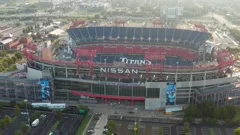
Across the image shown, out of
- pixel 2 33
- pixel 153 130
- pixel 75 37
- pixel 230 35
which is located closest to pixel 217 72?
pixel 153 130

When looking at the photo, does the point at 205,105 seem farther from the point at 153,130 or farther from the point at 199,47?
the point at 199,47

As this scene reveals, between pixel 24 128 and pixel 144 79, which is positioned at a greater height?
pixel 144 79

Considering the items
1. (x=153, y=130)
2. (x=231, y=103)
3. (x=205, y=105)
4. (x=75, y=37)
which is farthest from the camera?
(x=75, y=37)

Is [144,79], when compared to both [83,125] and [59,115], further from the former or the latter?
[59,115]

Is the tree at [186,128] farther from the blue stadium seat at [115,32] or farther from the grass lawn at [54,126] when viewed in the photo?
the blue stadium seat at [115,32]

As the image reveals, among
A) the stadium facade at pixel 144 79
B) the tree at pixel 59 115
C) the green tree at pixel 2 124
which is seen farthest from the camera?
the stadium facade at pixel 144 79

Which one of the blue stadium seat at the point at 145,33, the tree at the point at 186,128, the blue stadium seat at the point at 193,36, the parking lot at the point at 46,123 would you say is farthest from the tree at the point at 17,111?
the blue stadium seat at the point at 193,36

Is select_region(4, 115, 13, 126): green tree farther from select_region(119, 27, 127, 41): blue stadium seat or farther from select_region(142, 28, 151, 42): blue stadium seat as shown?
select_region(142, 28, 151, 42): blue stadium seat

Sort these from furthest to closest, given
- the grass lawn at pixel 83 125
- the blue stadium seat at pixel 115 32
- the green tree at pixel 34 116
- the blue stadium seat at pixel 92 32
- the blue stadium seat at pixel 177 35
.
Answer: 1. the blue stadium seat at pixel 115 32
2. the blue stadium seat at pixel 92 32
3. the blue stadium seat at pixel 177 35
4. the green tree at pixel 34 116
5. the grass lawn at pixel 83 125

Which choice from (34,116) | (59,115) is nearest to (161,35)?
(59,115)
